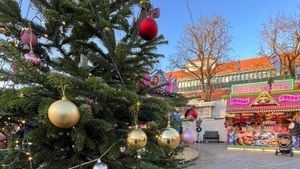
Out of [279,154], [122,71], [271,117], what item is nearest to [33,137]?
[122,71]

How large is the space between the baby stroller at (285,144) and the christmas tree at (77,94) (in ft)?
42.2

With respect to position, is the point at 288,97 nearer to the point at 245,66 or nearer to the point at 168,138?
the point at 168,138

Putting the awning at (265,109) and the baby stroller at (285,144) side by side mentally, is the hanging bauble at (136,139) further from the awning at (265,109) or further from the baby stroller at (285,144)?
the awning at (265,109)

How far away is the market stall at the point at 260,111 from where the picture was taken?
1519 centimetres

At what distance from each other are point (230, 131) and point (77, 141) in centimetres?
1667

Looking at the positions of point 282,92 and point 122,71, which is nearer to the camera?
point 122,71

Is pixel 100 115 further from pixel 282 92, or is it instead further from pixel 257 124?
pixel 257 124

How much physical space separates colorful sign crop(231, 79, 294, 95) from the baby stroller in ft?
8.17

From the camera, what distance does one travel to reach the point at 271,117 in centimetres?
1628

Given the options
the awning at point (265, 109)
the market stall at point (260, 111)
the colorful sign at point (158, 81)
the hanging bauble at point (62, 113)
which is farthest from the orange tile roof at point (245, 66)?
the hanging bauble at point (62, 113)

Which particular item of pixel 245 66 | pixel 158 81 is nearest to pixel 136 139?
pixel 158 81

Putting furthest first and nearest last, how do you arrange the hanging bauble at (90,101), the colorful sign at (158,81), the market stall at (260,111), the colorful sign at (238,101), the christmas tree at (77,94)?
the colorful sign at (238,101)
the market stall at (260,111)
the colorful sign at (158,81)
the hanging bauble at (90,101)
the christmas tree at (77,94)

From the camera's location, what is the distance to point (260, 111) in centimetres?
1583

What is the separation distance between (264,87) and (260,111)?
1.35 m
